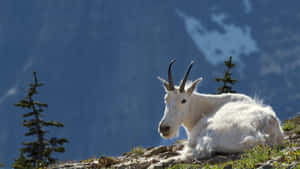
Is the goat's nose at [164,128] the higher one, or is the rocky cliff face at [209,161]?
the goat's nose at [164,128]

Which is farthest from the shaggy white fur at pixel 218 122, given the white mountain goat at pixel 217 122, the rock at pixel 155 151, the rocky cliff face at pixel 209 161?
the rock at pixel 155 151

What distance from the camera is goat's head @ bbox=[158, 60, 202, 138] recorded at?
8680mm

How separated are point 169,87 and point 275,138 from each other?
2.49 metres

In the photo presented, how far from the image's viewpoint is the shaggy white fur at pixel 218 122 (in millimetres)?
7688

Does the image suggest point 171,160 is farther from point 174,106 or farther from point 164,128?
point 174,106

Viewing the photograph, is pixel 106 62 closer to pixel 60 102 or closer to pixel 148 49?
pixel 148 49

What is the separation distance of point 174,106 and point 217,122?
117 cm

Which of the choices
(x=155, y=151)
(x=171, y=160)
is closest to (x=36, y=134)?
(x=155, y=151)

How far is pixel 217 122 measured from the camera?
827 centimetres

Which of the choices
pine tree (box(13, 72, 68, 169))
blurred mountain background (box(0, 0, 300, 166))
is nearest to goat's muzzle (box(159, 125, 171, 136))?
pine tree (box(13, 72, 68, 169))

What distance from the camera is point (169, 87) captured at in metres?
9.13

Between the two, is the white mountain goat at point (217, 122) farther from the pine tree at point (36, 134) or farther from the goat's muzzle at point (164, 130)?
the pine tree at point (36, 134)

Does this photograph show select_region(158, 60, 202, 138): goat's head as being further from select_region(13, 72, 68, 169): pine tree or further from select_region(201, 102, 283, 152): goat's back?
select_region(13, 72, 68, 169): pine tree

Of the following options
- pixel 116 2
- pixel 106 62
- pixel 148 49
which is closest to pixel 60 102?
pixel 106 62
